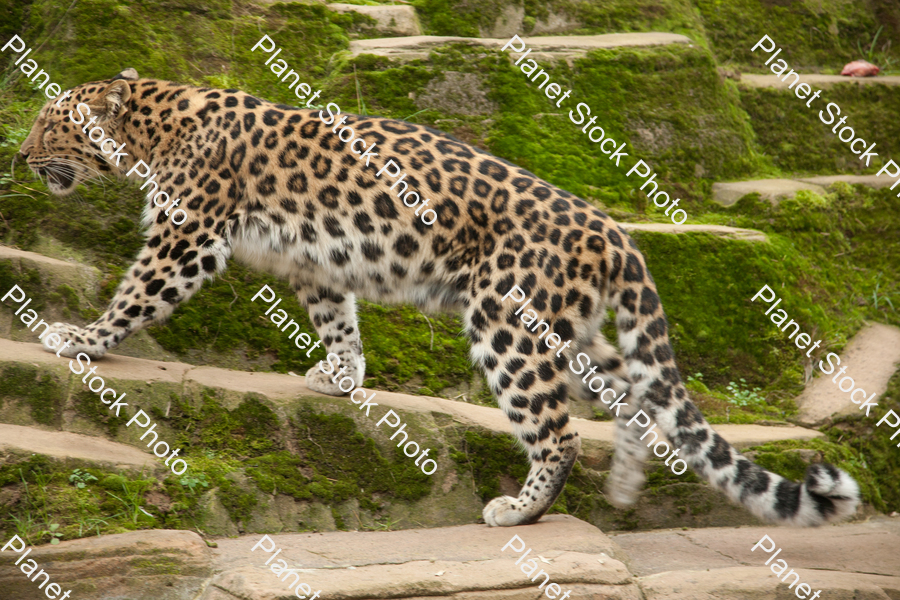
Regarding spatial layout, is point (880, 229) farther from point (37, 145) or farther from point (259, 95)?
point (37, 145)

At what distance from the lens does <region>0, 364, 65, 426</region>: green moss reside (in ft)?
14.3

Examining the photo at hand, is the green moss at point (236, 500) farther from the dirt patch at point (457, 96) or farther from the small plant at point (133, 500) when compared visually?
the dirt patch at point (457, 96)

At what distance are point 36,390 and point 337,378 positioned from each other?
5.89ft

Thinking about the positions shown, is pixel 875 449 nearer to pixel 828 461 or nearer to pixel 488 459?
pixel 828 461

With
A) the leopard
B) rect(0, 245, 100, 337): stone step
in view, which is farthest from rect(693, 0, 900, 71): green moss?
rect(0, 245, 100, 337): stone step

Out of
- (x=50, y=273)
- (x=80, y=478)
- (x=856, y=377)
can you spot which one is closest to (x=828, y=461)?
(x=856, y=377)

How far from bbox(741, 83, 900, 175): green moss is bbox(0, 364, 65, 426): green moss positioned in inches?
302

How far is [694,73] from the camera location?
8562mm

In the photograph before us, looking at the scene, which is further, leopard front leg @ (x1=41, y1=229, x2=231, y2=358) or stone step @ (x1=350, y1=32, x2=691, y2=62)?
stone step @ (x1=350, y1=32, x2=691, y2=62)

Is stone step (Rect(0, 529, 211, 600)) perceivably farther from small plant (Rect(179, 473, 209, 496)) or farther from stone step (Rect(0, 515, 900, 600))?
small plant (Rect(179, 473, 209, 496))

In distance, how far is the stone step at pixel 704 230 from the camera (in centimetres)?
692

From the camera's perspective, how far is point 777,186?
8141mm

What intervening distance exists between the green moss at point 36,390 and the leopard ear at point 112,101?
1899 mm

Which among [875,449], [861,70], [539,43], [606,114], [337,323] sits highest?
[861,70]
